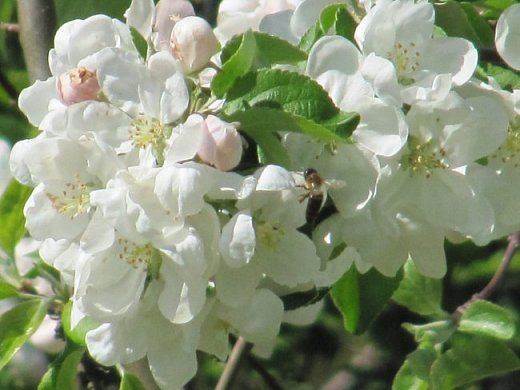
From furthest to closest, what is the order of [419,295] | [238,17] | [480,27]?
[419,295], [238,17], [480,27]

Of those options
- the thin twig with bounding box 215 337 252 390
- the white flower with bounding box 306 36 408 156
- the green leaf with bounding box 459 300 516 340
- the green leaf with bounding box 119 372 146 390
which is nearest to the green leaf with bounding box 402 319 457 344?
the green leaf with bounding box 459 300 516 340

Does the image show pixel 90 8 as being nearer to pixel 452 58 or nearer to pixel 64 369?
pixel 64 369

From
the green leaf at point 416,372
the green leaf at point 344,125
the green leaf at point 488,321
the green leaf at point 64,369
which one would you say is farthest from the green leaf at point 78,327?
the green leaf at point 488,321

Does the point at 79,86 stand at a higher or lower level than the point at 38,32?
higher

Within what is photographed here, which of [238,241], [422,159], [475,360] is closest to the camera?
[238,241]

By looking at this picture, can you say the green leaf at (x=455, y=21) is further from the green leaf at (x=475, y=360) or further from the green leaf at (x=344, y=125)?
the green leaf at (x=475, y=360)

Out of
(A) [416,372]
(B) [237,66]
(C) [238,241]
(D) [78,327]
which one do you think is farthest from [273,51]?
(A) [416,372]

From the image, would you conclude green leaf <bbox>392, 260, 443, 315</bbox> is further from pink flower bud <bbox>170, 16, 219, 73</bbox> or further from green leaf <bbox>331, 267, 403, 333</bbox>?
pink flower bud <bbox>170, 16, 219, 73</bbox>
